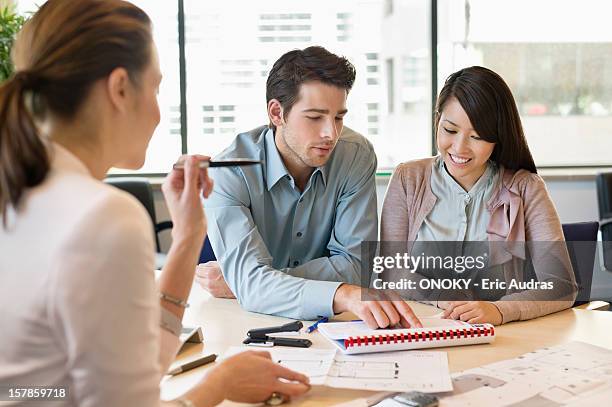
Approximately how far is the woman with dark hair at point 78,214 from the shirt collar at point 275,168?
1244 millimetres

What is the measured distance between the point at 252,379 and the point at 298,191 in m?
1.15

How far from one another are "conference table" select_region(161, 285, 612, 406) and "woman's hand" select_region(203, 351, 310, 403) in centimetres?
4

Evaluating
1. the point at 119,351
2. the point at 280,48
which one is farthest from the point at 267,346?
the point at 280,48

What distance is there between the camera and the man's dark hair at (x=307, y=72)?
2.33 m

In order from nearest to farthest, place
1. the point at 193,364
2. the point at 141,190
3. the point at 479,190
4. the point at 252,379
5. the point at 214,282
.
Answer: the point at 252,379, the point at 193,364, the point at 214,282, the point at 479,190, the point at 141,190

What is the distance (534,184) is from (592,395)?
109 cm

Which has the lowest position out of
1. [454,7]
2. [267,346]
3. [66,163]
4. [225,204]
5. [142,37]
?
[267,346]

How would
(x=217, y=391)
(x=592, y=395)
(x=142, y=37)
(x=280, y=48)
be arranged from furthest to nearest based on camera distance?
(x=280, y=48) → (x=592, y=395) → (x=217, y=391) → (x=142, y=37)

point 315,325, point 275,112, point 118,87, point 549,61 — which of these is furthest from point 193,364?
point 549,61

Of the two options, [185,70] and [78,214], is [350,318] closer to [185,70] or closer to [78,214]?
[78,214]

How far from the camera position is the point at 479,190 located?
251 centimetres

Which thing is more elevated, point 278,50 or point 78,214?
point 278,50

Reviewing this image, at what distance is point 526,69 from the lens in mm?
5312

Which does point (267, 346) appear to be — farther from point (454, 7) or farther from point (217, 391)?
point (454, 7)
